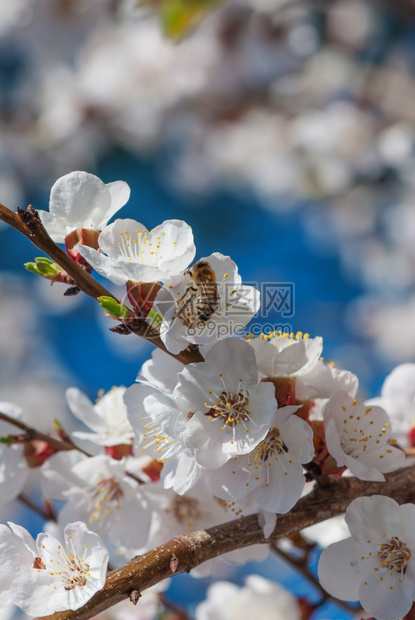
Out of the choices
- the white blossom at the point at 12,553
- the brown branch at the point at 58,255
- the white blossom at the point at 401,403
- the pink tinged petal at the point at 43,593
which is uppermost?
the white blossom at the point at 401,403

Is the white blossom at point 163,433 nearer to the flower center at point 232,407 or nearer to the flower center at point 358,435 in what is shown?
the flower center at point 232,407

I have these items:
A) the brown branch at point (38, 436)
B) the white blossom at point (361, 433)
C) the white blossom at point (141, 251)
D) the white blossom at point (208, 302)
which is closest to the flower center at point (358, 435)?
the white blossom at point (361, 433)

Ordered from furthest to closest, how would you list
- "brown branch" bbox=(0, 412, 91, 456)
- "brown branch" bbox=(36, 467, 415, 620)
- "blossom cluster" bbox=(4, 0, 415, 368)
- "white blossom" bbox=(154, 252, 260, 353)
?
1. "blossom cluster" bbox=(4, 0, 415, 368)
2. "brown branch" bbox=(0, 412, 91, 456)
3. "white blossom" bbox=(154, 252, 260, 353)
4. "brown branch" bbox=(36, 467, 415, 620)

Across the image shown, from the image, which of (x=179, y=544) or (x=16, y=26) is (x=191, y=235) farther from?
(x=16, y=26)

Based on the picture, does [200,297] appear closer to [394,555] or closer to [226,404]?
[226,404]

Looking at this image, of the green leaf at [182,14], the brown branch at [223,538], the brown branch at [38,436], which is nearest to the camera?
the brown branch at [223,538]

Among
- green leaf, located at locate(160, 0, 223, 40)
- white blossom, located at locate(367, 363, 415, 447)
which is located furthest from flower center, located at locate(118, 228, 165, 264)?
green leaf, located at locate(160, 0, 223, 40)

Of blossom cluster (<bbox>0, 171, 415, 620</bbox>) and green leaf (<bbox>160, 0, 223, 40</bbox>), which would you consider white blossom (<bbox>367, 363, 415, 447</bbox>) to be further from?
green leaf (<bbox>160, 0, 223, 40</bbox>)
